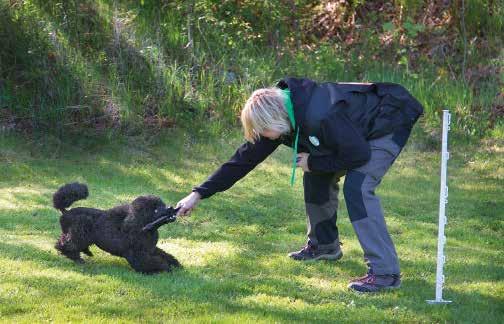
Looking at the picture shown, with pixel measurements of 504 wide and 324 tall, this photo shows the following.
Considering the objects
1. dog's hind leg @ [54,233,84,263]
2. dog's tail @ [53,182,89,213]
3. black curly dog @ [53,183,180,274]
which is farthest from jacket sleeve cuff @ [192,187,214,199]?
dog's hind leg @ [54,233,84,263]

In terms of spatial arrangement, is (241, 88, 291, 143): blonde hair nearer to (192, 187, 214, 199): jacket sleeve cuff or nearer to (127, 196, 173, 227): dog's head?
(192, 187, 214, 199): jacket sleeve cuff

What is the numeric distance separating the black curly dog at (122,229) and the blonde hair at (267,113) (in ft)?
2.94

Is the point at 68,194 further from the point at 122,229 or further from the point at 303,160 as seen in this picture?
the point at 303,160

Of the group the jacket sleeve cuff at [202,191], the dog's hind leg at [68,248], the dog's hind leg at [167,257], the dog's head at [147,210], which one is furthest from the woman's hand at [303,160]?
the dog's hind leg at [68,248]

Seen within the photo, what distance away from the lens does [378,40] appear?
13.0 m

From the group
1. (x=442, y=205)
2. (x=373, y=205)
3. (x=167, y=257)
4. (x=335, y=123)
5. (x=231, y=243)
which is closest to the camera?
(x=442, y=205)

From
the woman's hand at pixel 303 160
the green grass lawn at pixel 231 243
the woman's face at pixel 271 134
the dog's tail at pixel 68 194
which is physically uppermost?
the woman's face at pixel 271 134

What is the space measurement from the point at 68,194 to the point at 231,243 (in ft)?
5.86

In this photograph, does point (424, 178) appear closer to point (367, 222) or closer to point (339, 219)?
point (339, 219)

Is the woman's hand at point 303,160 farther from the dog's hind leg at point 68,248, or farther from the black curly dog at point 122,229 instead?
the dog's hind leg at point 68,248

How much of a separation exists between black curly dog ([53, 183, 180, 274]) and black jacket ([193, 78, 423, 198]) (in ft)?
1.32

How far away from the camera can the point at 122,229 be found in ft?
18.9

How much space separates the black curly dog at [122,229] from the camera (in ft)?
18.7

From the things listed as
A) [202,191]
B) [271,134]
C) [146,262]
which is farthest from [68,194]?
[271,134]
